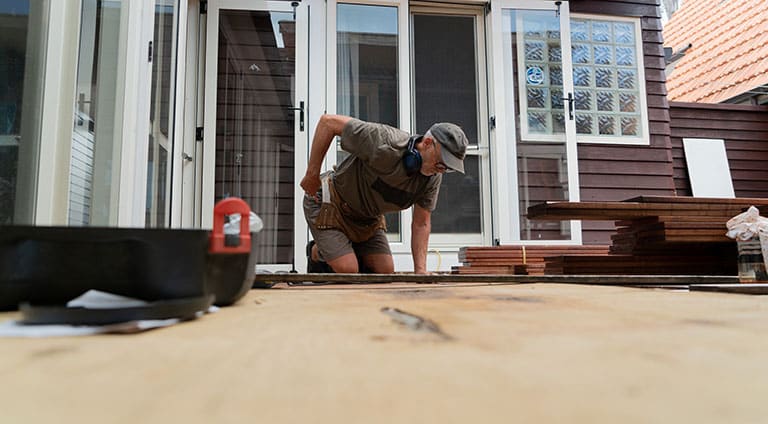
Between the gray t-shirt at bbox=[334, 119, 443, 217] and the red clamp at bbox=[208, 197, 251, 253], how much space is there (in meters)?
1.86

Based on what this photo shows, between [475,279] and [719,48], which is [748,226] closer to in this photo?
[475,279]

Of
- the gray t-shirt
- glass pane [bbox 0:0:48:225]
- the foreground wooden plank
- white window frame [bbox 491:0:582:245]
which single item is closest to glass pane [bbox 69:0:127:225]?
glass pane [bbox 0:0:48:225]

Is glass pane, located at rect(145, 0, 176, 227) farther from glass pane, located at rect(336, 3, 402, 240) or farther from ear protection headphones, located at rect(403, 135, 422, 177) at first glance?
glass pane, located at rect(336, 3, 402, 240)

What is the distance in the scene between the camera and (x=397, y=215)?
424cm

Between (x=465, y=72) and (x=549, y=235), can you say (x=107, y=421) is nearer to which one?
(x=549, y=235)

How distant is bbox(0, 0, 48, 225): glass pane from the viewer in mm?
1530

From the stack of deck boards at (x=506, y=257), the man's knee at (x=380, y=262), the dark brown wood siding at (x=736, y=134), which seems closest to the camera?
the man's knee at (x=380, y=262)

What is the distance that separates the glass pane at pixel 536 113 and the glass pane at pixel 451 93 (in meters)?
0.36

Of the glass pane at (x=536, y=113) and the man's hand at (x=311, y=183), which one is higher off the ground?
the glass pane at (x=536, y=113)

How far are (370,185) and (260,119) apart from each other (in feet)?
6.55

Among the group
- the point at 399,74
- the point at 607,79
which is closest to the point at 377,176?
the point at 399,74

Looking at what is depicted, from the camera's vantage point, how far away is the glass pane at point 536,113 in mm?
4477

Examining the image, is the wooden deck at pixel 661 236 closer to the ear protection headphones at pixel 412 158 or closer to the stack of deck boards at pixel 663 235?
the stack of deck boards at pixel 663 235

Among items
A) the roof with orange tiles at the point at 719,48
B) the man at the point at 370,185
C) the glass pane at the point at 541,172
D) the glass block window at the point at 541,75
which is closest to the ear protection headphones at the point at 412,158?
the man at the point at 370,185
